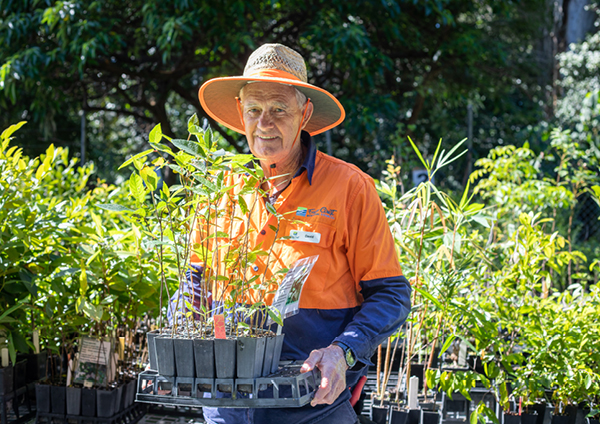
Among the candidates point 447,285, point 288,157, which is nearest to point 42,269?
point 288,157

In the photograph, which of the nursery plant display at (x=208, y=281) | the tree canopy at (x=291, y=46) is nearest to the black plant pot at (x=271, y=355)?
the nursery plant display at (x=208, y=281)

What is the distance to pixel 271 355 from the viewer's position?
1.15 m

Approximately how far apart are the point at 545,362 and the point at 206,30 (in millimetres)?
4692

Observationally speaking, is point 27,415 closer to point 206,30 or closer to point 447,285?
point 447,285

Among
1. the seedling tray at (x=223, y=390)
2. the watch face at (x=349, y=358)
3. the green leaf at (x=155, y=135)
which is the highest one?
the green leaf at (x=155, y=135)

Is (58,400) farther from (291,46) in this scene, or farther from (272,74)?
(291,46)

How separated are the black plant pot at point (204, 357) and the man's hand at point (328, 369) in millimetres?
188

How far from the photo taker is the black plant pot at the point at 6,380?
1.90 metres

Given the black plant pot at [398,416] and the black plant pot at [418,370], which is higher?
the black plant pot at [418,370]

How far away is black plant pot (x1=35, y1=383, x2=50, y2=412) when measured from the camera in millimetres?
1898

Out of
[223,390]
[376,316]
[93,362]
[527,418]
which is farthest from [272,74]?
[527,418]

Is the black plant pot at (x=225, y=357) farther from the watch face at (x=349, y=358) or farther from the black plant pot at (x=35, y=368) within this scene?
the black plant pot at (x=35, y=368)

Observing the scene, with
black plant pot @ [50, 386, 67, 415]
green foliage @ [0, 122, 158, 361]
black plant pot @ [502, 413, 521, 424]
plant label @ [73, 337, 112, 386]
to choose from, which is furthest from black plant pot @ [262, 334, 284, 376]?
black plant pot @ [502, 413, 521, 424]

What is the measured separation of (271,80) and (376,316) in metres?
0.65
